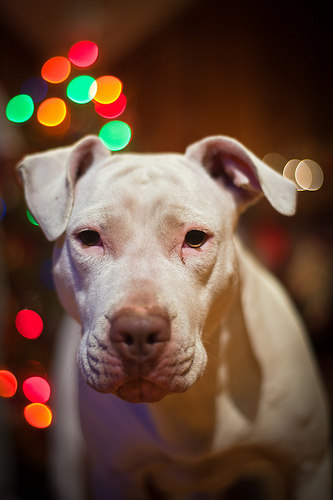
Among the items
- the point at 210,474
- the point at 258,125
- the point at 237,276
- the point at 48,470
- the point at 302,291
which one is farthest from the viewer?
the point at 302,291

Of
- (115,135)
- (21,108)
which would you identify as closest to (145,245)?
(115,135)

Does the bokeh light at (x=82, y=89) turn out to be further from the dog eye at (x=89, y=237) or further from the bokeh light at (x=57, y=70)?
the dog eye at (x=89, y=237)

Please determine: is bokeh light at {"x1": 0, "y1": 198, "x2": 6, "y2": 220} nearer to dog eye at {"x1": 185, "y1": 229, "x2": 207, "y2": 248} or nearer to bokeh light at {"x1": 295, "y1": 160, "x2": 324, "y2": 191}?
dog eye at {"x1": 185, "y1": 229, "x2": 207, "y2": 248}

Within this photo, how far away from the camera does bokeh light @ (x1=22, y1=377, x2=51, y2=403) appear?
129 cm

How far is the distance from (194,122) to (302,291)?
3.33 ft

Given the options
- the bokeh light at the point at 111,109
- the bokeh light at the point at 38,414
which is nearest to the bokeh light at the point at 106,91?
the bokeh light at the point at 111,109

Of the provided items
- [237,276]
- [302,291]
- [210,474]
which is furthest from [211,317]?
[302,291]

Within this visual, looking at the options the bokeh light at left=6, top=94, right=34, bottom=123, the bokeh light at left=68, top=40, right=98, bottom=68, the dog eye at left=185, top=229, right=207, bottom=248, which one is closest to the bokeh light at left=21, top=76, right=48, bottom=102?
the bokeh light at left=6, top=94, right=34, bottom=123

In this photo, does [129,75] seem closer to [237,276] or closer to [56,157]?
[56,157]

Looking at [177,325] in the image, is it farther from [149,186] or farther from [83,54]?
[83,54]

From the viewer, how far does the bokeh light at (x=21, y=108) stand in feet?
4.05

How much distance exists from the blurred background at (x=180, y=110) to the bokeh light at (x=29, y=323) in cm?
4

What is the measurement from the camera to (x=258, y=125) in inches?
68.0

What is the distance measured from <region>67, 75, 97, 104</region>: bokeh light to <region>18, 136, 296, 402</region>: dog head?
0.38 metres
